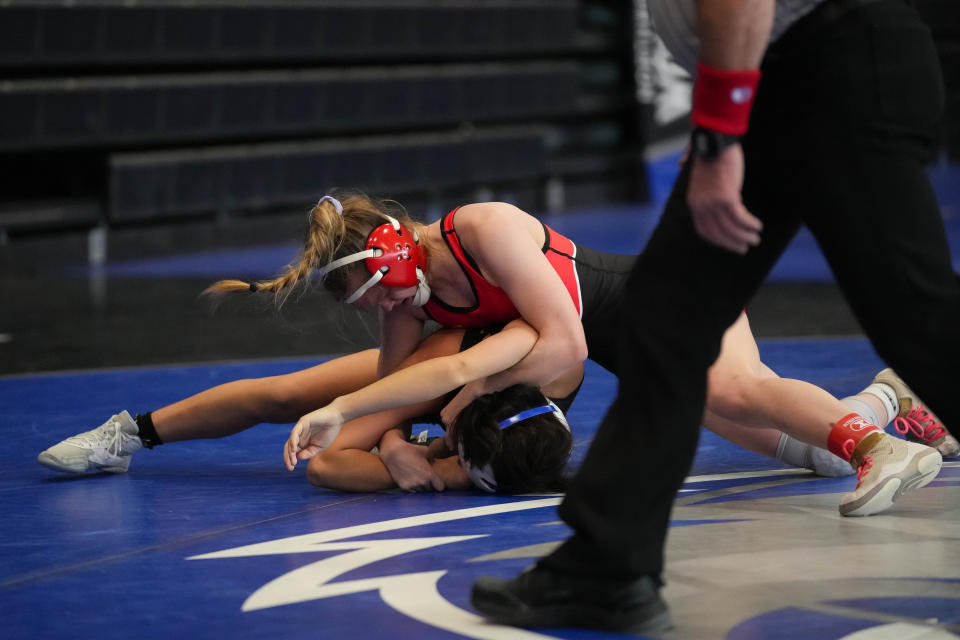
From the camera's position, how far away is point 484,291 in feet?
8.70

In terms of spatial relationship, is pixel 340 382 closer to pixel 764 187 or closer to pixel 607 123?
pixel 764 187

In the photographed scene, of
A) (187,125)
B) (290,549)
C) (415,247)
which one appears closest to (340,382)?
(415,247)

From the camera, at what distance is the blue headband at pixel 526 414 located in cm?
246

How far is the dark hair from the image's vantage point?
96.8 inches

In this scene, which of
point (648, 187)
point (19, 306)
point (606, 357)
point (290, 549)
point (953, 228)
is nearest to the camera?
point (290, 549)

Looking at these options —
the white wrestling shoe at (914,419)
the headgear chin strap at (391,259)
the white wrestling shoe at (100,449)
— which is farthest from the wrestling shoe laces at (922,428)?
the white wrestling shoe at (100,449)

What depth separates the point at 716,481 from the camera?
2584mm

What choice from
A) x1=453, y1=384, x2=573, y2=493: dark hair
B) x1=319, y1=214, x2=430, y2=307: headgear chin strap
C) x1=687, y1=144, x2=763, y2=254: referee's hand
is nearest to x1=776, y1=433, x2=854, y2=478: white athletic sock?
x1=453, y1=384, x2=573, y2=493: dark hair

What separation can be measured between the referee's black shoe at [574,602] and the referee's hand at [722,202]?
1.50 ft

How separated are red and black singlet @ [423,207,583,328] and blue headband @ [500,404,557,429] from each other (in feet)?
0.85

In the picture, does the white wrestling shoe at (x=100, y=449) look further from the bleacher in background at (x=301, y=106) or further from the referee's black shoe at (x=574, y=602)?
the bleacher in background at (x=301, y=106)

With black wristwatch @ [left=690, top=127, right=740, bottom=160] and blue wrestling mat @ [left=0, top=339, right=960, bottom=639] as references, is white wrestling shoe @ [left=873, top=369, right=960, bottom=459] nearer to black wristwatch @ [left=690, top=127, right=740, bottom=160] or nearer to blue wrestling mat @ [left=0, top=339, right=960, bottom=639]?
blue wrestling mat @ [left=0, top=339, right=960, bottom=639]

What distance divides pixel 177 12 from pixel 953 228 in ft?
17.5

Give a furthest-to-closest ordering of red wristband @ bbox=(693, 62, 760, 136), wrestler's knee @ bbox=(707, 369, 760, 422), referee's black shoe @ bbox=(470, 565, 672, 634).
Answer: wrestler's knee @ bbox=(707, 369, 760, 422)
referee's black shoe @ bbox=(470, 565, 672, 634)
red wristband @ bbox=(693, 62, 760, 136)
